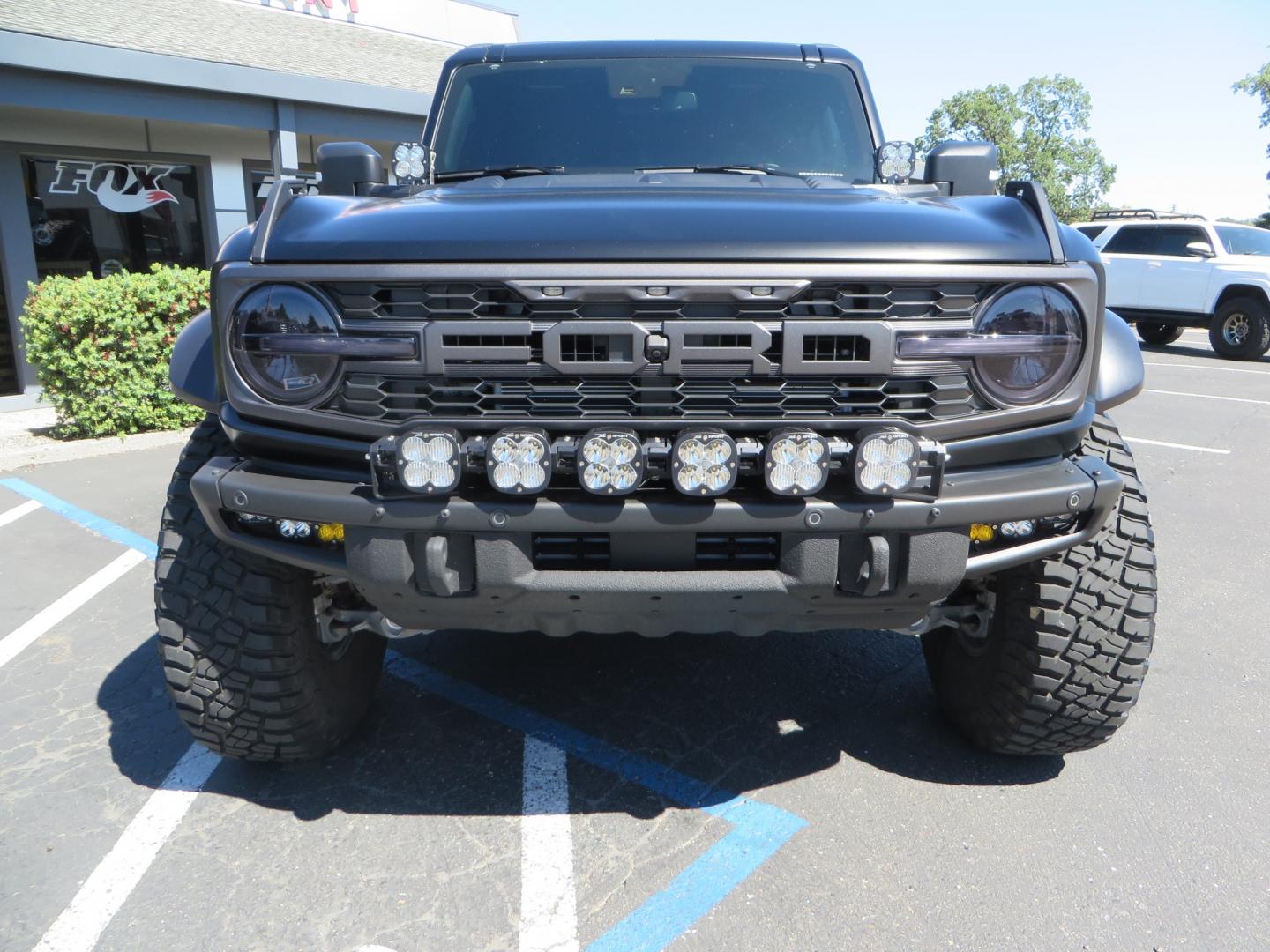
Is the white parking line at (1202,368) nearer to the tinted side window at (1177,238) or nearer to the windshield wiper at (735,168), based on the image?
the tinted side window at (1177,238)

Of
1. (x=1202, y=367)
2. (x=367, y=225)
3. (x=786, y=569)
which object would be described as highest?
(x=367, y=225)

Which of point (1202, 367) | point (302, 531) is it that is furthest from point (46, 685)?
point (1202, 367)

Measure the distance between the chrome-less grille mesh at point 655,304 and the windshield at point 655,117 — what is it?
1.30 m

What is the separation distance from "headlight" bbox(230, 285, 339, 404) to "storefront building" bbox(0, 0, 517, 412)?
8.55 meters

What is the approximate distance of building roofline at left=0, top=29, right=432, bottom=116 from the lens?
8.56 meters

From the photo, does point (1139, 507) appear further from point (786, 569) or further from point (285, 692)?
point (285, 692)

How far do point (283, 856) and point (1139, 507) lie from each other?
7.64 feet

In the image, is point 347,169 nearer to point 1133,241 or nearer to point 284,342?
point 284,342

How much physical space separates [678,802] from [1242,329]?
49.4ft

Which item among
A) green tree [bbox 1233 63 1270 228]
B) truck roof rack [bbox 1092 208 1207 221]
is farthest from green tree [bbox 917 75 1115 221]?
truck roof rack [bbox 1092 208 1207 221]

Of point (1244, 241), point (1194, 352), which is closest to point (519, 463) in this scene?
point (1244, 241)

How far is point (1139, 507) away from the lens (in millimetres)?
2416

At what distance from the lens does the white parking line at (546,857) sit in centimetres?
205

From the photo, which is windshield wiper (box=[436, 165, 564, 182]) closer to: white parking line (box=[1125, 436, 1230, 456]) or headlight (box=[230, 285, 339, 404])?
headlight (box=[230, 285, 339, 404])
